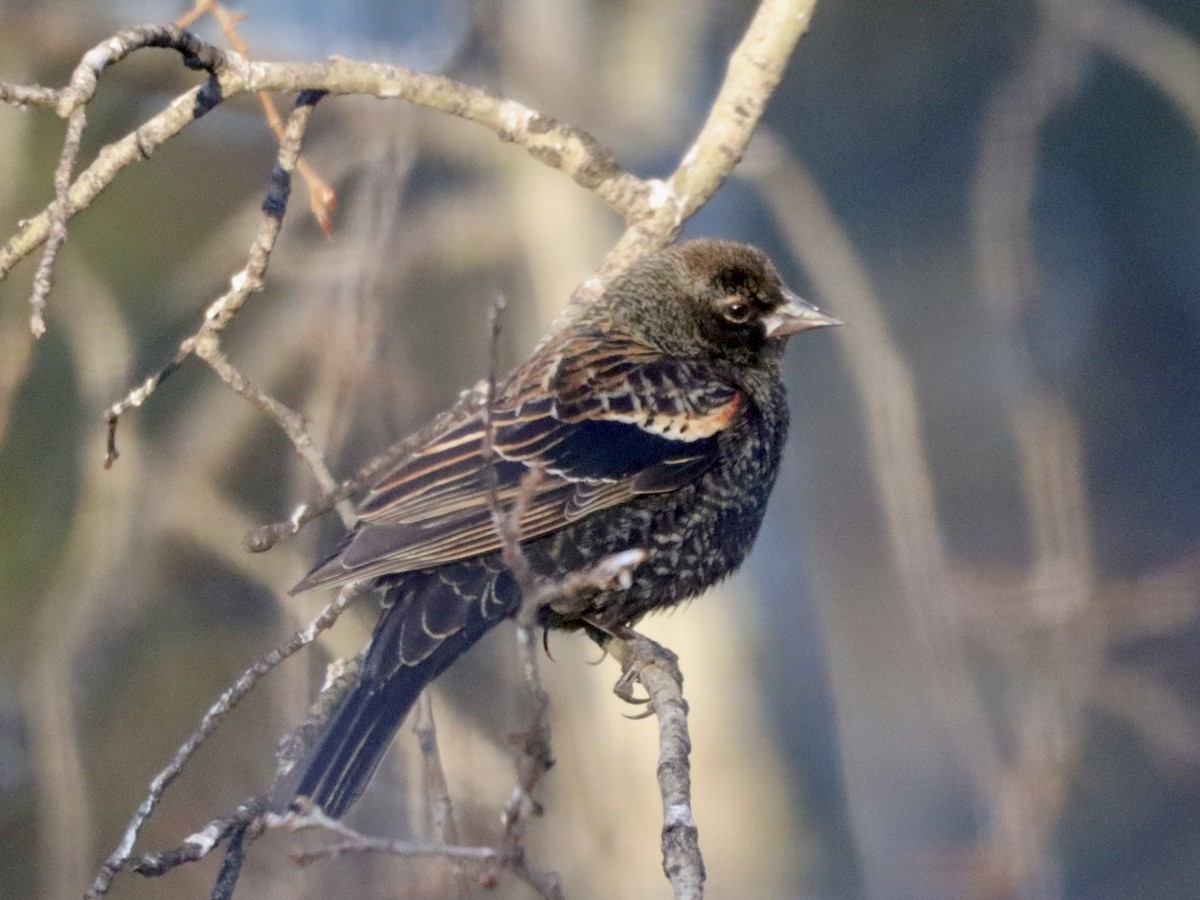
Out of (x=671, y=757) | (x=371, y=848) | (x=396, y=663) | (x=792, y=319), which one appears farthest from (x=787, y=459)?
(x=371, y=848)

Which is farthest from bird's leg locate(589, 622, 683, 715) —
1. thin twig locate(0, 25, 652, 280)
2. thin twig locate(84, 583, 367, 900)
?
thin twig locate(0, 25, 652, 280)

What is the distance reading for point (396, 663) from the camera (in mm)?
3199

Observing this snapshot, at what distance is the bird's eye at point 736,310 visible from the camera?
4.03 meters

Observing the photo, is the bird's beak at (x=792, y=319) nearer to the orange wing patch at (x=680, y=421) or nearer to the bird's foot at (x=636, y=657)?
the orange wing patch at (x=680, y=421)

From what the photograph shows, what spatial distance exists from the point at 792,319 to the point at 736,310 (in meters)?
0.15

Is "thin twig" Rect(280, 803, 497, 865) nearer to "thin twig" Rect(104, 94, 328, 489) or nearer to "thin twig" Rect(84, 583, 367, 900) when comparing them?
"thin twig" Rect(84, 583, 367, 900)

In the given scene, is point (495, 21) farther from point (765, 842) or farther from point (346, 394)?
point (765, 842)

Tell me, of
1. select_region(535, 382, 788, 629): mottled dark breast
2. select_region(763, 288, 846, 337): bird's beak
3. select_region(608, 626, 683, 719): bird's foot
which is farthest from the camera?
select_region(763, 288, 846, 337): bird's beak

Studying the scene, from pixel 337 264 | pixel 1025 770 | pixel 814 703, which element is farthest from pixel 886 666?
pixel 337 264

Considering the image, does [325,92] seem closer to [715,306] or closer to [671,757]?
[715,306]

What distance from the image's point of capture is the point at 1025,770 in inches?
194

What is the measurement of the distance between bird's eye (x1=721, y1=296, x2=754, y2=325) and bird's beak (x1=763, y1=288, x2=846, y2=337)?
0.17 feet

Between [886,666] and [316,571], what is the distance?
5.11 m

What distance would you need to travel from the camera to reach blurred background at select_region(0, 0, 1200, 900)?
16.1 feet
